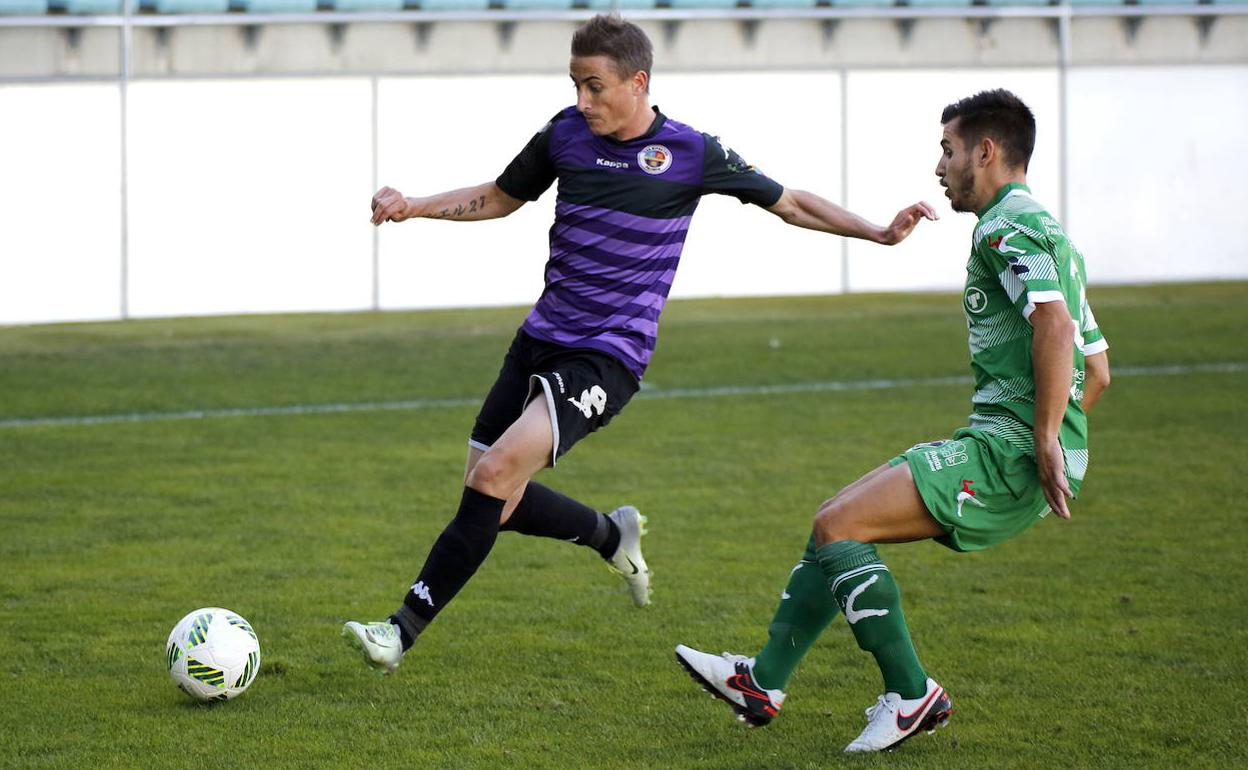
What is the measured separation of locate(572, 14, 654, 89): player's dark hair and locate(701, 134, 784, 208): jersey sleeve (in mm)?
352

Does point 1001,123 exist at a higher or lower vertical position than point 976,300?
higher

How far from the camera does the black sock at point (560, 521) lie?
5.44 meters

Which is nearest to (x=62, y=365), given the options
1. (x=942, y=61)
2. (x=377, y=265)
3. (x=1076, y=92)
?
(x=377, y=265)

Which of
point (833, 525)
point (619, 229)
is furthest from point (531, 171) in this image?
point (833, 525)

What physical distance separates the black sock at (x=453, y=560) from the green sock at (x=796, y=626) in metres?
0.88

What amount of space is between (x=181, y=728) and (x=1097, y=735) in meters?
2.42

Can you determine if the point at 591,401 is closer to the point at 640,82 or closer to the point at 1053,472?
the point at 640,82

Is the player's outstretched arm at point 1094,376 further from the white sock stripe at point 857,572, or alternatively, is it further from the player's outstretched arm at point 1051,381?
the white sock stripe at point 857,572

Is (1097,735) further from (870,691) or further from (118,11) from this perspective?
(118,11)

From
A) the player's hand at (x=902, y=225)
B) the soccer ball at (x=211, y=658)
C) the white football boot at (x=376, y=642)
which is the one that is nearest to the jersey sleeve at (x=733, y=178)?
the player's hand at (x=902, y=225)

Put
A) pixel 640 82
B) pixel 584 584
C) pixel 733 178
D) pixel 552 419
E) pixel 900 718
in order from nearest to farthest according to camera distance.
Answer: pixel 900 718, pixel 552 419, pixel 640 82, pixel 733 178, pixel 584 584

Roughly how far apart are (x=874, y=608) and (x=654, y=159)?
163 cm

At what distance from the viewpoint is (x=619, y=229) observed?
16.4 feet

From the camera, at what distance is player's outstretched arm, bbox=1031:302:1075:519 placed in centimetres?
390
